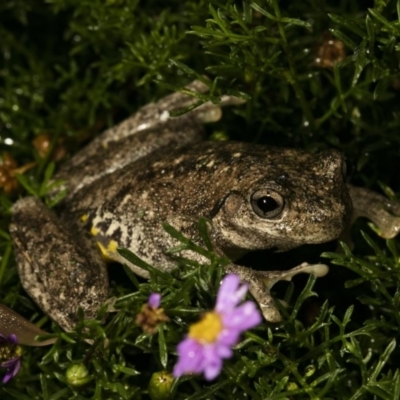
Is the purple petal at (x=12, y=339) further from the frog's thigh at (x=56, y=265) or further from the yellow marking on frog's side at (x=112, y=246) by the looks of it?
the yellow marking on frog's side at (x=112, y=246)

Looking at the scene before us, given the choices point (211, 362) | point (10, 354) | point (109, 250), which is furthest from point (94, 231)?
point (211, 362)

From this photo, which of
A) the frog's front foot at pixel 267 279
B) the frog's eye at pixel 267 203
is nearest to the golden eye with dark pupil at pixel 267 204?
the frog's eye at pixel 267 203

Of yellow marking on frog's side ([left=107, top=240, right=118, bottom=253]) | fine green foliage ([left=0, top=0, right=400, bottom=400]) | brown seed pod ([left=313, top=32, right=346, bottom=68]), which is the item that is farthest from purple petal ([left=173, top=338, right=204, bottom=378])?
brown seed pod ([left=313, top=32, right=346, bottom=68])

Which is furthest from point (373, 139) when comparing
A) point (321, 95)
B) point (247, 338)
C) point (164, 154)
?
point (247, 338)

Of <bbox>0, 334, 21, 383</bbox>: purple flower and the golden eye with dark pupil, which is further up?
the golden eye with dark pupil

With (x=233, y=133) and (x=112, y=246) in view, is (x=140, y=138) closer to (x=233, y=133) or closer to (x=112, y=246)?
(x=233, y=133)

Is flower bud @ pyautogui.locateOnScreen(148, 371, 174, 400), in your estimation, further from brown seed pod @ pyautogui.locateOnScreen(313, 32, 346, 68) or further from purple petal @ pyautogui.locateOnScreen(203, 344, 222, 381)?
brown seed pod @ pyautogui.locateOnScreen(313, 32, 346, 68)
